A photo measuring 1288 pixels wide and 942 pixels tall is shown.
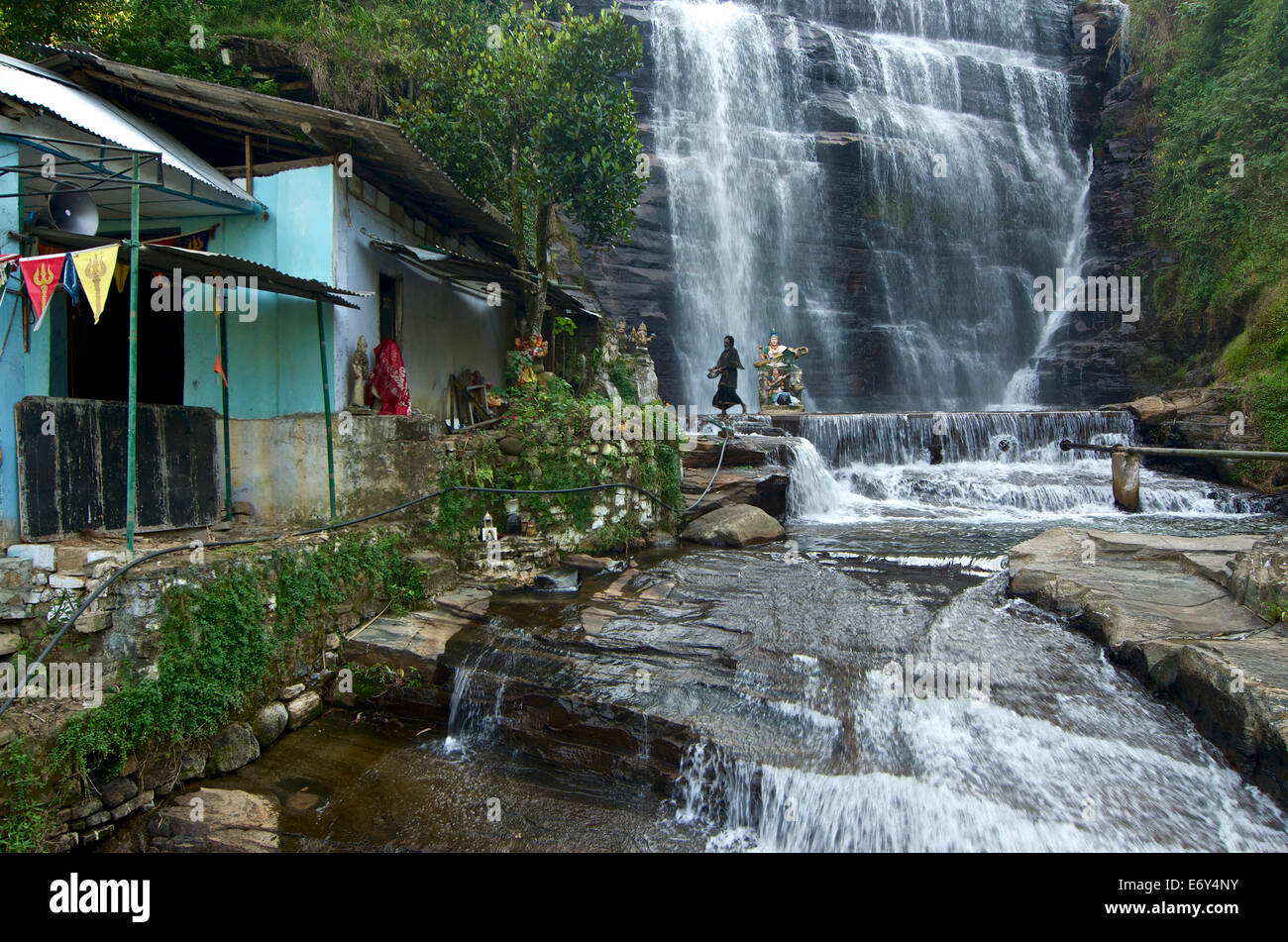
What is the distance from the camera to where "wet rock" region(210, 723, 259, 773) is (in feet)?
17.7

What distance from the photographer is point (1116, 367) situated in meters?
21.8

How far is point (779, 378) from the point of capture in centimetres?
1831

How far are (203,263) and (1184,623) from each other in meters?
9.35

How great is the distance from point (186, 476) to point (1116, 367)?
24.5 metres

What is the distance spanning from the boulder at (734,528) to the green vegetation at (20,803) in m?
7.75

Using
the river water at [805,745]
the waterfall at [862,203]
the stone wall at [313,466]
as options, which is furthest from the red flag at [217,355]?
the waterfall at [862,203]

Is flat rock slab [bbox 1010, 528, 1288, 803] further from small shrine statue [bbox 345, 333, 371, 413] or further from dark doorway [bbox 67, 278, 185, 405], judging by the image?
dark doorway [bbox 67, 278, 185, 405]

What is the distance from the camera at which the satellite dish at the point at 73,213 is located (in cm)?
660

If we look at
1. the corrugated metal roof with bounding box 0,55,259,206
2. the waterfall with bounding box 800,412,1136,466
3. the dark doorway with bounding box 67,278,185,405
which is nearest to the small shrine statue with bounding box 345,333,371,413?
the dark doorway with bounding box 67,278,185,405

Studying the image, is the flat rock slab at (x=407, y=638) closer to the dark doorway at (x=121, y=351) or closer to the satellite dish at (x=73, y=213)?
the dark doorway at (x=121, y=351)

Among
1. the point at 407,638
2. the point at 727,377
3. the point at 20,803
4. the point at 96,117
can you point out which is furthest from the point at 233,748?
the point at 727,377

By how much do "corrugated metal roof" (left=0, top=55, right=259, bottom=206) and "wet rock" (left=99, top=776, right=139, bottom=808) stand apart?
15.6 ft

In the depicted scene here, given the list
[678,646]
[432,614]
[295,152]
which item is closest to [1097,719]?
[678,646]
